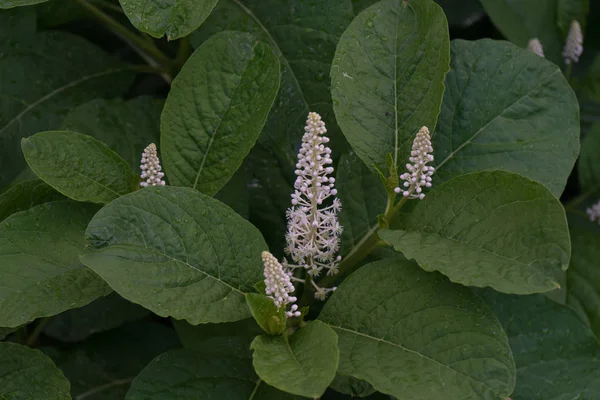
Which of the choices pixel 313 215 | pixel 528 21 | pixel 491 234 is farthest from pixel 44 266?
pixel 528 21

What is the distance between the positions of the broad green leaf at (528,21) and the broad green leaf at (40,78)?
3.09 ft

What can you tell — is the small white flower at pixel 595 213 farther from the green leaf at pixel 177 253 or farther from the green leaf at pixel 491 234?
the green leaf at pixel 177 253

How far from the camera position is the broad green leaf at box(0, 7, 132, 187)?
1595 mm

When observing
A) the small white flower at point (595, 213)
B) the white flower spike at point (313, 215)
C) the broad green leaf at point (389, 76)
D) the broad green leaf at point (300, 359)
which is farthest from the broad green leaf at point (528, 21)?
the broad green leaf at point (300, 359)

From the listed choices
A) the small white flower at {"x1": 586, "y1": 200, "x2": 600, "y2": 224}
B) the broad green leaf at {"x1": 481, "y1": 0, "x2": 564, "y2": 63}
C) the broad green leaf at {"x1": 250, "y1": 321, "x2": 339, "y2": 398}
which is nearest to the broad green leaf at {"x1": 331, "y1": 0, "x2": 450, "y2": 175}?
the broad green leaf at {"x1": 250, "y1": 321, "x2": 339, "y2": 398}

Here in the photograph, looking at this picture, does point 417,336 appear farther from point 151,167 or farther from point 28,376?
point 28,376

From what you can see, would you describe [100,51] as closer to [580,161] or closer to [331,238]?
[331,238]

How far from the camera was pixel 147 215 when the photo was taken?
1.03 meters

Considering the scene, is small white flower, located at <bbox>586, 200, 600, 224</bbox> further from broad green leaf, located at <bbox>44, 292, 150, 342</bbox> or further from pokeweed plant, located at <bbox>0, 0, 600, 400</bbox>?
broad green leaf, located at <bbox>44, 292, 150, 342</bbox>

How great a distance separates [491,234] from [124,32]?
1026mm

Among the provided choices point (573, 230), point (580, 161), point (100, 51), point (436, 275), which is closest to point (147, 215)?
point (436, 275)

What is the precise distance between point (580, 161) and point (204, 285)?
1.14 meters

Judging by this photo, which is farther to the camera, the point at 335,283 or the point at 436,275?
the point at 335,283

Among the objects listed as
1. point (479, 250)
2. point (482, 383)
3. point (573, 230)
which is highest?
point (479, 250)
